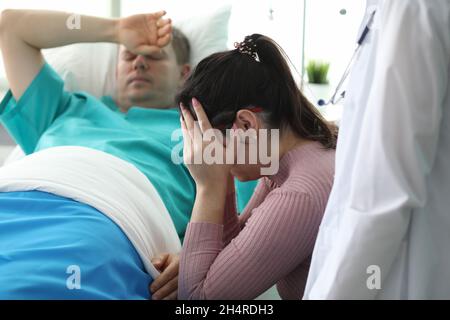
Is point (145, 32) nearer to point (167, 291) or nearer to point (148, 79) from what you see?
point (148, 79)

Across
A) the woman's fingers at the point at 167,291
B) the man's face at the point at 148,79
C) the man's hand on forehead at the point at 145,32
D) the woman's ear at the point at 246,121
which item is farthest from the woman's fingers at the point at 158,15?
the woman's fingers at the point at 167,291

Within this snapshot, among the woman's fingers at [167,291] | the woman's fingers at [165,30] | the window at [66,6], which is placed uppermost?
the woman's fingers at [165,30]

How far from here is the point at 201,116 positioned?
3.34 ft

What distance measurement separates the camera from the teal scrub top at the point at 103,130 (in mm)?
1494

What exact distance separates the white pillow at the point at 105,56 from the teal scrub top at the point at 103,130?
198 millimetres

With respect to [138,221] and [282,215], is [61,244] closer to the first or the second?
[138,221]

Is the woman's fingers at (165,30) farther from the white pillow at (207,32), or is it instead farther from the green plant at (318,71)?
the green plant at (318,71)

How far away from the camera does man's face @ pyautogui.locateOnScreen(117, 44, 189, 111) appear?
1.85 m

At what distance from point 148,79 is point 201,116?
0.88 m

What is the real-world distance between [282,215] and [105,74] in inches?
49.8

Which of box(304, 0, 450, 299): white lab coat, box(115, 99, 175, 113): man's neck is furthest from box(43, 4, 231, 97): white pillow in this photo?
box(304, 0, 450, 299): white lab coat

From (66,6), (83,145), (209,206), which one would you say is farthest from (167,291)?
(66,6)

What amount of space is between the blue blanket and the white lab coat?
41cm

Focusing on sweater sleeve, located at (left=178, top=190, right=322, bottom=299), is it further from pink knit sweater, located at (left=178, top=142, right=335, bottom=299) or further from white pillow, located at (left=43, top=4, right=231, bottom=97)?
white pillow, located at (left=43, top=4, right=231, bottom=97)
